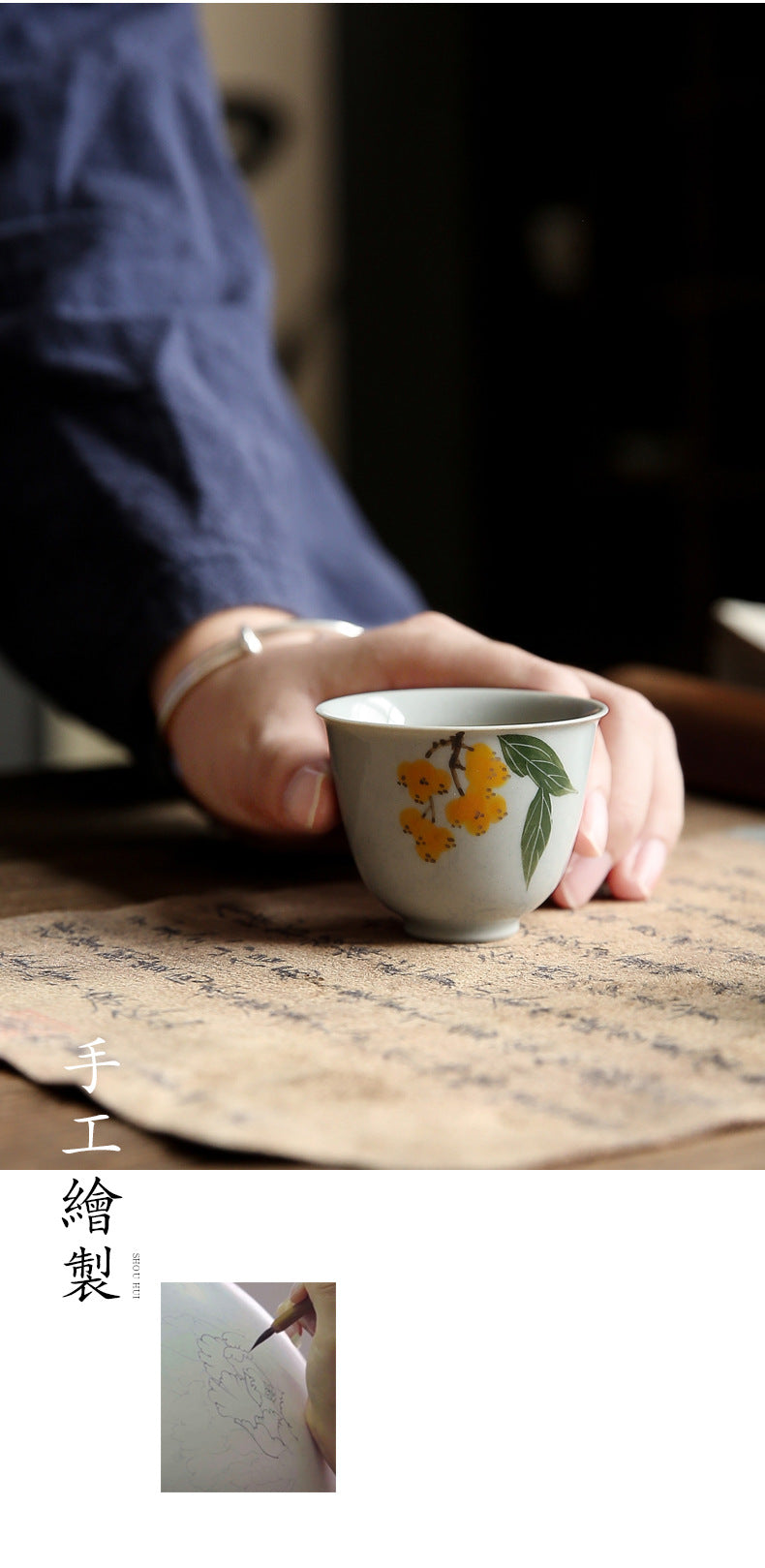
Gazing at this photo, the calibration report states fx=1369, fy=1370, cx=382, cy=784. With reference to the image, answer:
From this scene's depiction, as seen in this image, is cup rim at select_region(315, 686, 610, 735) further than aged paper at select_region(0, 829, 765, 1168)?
Yes

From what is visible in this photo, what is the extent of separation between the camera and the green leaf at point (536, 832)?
0.46m

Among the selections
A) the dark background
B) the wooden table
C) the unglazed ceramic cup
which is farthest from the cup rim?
the dark background

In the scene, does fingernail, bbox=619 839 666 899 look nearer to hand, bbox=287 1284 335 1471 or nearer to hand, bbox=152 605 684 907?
hand, bbox=152 605 684 907

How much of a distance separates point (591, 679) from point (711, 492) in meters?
2.05

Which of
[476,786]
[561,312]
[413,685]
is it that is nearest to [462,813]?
[476,786]

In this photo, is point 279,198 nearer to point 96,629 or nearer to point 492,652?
point 96,629

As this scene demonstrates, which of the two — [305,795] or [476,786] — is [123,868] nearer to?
[305,795]

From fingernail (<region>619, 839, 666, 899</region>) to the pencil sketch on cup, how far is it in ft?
0.87

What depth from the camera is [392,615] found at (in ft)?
3.06

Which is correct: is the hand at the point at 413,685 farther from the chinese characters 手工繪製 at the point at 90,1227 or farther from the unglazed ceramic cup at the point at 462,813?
the chinese characters 手工繪製 at the point at 90,1227

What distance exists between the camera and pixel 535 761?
450 mm

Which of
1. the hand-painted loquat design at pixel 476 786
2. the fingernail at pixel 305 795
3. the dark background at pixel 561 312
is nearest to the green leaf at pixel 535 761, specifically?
the hand-painted loquat design at pixel 476 786

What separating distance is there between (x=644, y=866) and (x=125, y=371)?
16.1 inches

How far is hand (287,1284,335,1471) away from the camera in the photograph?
1.01 ft
